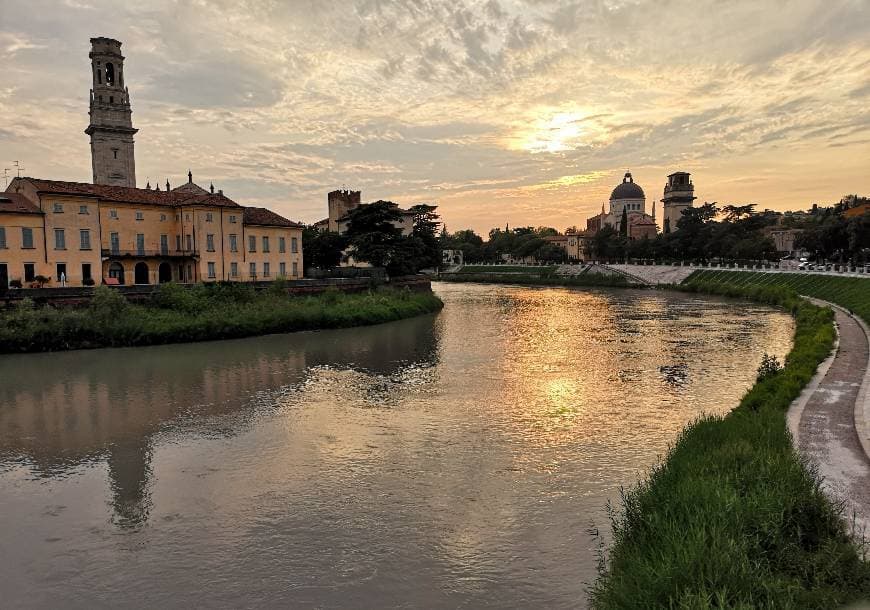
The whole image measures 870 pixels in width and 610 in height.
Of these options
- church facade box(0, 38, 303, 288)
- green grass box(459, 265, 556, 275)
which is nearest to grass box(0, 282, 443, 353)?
church facade box(0, 38, 303, 288)

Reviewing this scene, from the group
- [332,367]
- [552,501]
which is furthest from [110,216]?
[552,501]

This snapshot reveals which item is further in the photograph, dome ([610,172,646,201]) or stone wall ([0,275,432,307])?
dome ([610,172,646,201])

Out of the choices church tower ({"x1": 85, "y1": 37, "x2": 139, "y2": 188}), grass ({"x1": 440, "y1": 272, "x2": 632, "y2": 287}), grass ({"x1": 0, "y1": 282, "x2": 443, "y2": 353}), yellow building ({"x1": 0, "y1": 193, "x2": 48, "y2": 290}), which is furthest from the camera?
grass ({"x1": 440, "y1": 272, "x2": 632, "y2": 287})

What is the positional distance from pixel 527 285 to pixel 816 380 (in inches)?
3226

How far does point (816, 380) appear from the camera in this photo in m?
17.7

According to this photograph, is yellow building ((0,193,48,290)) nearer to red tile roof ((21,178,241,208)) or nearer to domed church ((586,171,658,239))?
red tile roof ((21,178,241,208))

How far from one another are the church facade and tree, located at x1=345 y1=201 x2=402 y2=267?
5.67m

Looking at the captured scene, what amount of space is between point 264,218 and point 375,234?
10.2 m

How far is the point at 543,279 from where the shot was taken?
99812 millimetres

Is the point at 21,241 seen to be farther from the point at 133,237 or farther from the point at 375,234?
the point at 375,234

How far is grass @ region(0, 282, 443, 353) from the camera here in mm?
31750

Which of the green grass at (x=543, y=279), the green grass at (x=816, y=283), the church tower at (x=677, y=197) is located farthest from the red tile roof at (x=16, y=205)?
the church tower at (x=677, y=197)

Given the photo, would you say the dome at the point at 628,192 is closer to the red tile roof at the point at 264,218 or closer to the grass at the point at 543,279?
the grass at the point at 543,279

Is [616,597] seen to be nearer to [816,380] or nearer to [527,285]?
[816,380]
